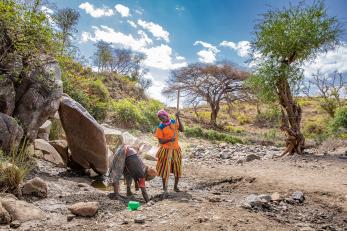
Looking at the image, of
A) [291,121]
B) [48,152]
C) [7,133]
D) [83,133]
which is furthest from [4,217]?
[291,121]

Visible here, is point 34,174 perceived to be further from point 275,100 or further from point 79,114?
point 275,100

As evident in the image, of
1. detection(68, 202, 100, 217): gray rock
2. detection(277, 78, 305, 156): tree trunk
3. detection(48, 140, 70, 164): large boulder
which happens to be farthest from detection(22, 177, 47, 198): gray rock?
detection(277, 78, 305, 156): tree trunk

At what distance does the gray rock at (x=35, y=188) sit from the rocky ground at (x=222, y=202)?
129mm

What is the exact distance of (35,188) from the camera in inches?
214

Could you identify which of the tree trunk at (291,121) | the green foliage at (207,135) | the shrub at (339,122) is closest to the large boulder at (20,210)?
the tree trunk at (291,121)

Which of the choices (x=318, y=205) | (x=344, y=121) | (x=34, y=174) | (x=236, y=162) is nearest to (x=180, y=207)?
(x=318, y=205)

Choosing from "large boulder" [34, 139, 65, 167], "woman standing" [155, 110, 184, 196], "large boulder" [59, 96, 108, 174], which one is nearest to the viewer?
"woman standing" [155, 110, 184, 196]

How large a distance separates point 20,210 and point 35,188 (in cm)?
100

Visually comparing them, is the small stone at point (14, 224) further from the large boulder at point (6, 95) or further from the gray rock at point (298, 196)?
the gray rock at point (298, 196)

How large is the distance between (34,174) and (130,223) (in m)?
3.42

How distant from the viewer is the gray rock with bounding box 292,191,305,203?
228 inches

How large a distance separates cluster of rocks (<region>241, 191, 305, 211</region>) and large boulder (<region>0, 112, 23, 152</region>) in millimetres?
4388

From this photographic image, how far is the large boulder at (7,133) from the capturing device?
6.22m

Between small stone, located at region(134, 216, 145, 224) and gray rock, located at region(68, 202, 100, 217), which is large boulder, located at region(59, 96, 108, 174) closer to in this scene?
gray rock, located at region(68, 202, 100, 217)
